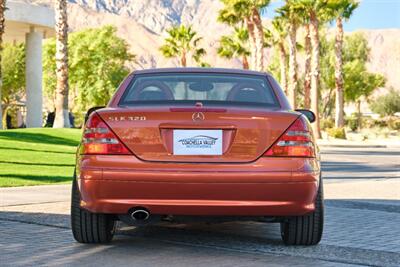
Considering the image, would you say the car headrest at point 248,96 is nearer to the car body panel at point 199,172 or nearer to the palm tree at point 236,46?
the car body panel at point 199,172

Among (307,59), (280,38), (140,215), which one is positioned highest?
(280,38)

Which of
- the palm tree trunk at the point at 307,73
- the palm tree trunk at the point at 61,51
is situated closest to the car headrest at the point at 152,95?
the palm tree trunk at the point at 61,51

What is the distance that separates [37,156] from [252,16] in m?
29.8

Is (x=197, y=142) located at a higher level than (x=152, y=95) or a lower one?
lower

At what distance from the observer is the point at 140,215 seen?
6898 millimetres

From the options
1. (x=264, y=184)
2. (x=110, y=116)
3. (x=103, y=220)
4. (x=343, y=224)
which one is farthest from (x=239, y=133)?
(x=343, y=224)

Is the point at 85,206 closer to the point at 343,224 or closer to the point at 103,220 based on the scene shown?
the point at 103,220

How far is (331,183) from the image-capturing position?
1630 cm

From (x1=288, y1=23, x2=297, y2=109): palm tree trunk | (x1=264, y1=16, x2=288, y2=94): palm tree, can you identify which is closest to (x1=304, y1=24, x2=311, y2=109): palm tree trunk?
(x1=288, y1=23, x2=297, y2=109): palm tree trunk

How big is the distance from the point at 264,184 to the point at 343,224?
2.92 meters

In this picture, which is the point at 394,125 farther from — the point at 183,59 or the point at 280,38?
the point at 183,59

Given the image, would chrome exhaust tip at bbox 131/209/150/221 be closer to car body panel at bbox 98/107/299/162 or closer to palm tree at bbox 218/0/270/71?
car body panel at bbox 98/107/299/162

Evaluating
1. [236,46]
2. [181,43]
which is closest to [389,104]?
[181,43]

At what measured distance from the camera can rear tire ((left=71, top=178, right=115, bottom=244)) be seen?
728cm
